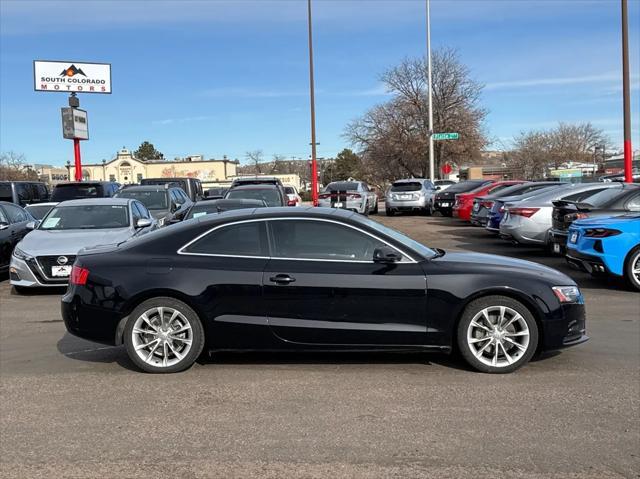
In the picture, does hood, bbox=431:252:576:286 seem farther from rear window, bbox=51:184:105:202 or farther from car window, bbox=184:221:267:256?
rear window, bbox=51:184:105:202

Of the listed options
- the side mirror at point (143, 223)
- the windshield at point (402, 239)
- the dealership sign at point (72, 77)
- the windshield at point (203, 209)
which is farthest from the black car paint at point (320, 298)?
the dealership sign at point (72, 77)

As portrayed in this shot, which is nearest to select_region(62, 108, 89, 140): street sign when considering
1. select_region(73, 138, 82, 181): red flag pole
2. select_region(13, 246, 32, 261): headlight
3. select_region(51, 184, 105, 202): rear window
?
select_region(73, 138, 82, 181): red flag pole

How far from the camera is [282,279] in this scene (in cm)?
523

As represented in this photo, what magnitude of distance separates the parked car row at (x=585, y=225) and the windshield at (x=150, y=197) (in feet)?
27.0

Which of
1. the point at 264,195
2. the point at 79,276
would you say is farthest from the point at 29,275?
the point at 264,195

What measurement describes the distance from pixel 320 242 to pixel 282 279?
492 mm

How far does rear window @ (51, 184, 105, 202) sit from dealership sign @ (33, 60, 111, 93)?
17.2 m

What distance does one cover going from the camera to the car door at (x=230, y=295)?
5250 millimetres

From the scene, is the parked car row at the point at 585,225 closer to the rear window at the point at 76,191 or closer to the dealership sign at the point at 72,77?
the rear window at the point at 76,191

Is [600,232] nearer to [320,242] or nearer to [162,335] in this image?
[320,242]

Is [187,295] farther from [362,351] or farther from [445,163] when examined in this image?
[445,163]

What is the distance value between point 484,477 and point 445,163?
4721 centimetres

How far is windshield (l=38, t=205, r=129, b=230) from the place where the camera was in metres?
10.6

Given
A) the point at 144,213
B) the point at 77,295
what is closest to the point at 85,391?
the point at 77,295
